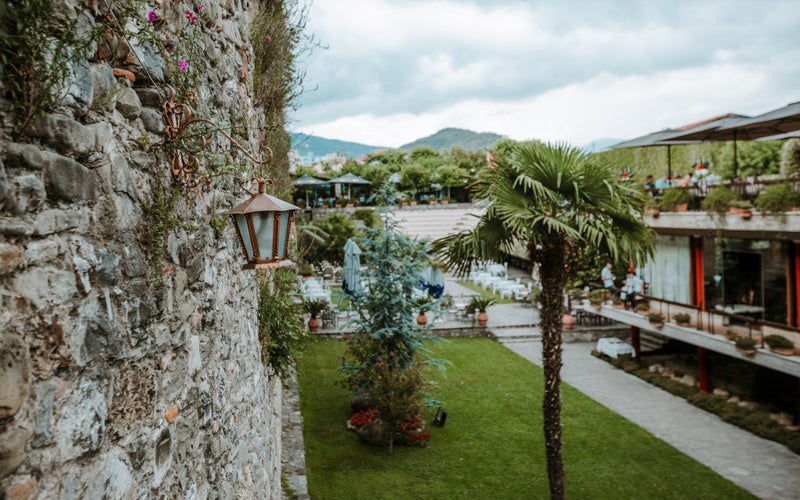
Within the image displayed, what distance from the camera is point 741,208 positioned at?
51.1ft

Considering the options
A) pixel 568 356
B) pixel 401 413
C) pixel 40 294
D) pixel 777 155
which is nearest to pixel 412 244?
pixel 401 413

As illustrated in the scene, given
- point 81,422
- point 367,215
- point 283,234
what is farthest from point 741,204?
point 367,215

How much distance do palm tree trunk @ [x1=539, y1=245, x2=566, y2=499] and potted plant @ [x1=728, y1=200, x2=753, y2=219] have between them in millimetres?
8883

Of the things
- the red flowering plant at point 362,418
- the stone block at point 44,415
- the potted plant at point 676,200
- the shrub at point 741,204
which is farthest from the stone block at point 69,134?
the potted plant at point 676,200

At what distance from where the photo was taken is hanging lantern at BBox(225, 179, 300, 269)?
344 centimetres

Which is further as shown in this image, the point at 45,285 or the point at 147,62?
the point at 147,62

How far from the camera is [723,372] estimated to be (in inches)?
659

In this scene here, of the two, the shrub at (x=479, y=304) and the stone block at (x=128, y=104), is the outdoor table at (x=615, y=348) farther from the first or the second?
the stone block at (x=128, y=104)

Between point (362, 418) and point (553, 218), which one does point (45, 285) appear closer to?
point (553, 218)

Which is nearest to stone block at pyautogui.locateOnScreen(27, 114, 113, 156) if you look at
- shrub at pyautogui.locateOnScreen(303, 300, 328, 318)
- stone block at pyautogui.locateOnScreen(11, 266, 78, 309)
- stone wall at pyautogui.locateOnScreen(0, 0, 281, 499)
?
stone wall at pyautogui.locateOnScreen(0, 0, 281, 499)

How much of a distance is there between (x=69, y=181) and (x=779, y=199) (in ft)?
52.7

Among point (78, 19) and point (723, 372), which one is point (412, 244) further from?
point (78, 19)

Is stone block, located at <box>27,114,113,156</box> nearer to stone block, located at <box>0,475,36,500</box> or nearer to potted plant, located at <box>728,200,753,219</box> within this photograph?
stone block, located at <box>0,475,36,500</box>

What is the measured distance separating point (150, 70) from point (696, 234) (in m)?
18.8
